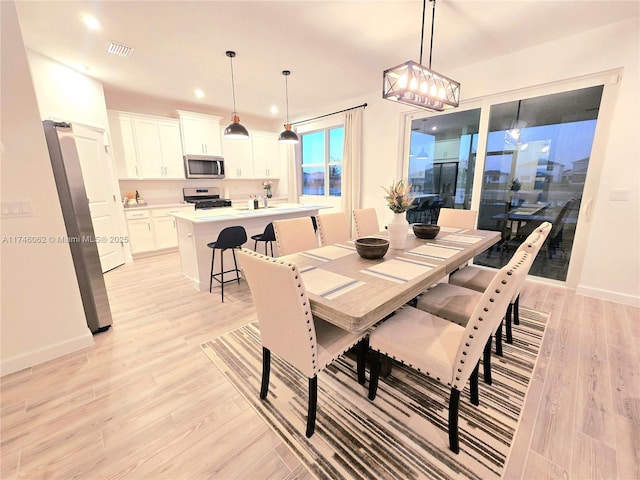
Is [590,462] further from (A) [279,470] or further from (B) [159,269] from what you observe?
(B) [159,269]

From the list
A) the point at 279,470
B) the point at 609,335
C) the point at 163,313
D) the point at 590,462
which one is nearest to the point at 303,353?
the point at 279,470

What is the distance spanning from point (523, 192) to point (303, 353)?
3.53 metres

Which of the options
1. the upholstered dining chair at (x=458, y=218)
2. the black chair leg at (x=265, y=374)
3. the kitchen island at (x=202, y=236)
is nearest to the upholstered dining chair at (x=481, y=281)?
the upholstered dining chair at (x=458, y=218)

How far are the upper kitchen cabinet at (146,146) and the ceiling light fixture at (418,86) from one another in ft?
14.5

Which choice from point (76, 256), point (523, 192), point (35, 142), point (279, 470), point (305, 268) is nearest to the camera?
point (279, 470)

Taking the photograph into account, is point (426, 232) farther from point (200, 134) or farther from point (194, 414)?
point (200, 134)

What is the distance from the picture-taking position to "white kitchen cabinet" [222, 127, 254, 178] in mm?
5629

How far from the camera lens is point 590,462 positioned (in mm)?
1273

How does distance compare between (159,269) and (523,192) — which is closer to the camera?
(523,192)

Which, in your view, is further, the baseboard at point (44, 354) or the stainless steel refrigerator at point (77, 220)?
the stainless steel refrigerator at point (77, 220)

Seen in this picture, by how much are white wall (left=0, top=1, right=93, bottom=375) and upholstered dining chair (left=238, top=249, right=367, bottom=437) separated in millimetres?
1679

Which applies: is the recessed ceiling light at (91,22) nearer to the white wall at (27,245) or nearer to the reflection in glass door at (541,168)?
the white wall at (27,245)

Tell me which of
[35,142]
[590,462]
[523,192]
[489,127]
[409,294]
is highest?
[489,127]

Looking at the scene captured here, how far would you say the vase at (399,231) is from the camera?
2104 millimetres
